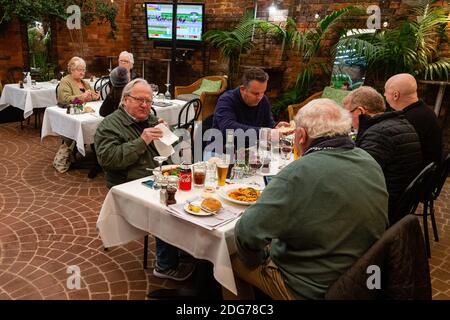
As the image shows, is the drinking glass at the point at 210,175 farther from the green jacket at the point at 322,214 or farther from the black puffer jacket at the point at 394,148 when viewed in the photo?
the black puffer jacket at the point at 394,148

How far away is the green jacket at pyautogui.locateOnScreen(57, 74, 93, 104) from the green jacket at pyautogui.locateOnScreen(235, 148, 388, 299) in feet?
12.0

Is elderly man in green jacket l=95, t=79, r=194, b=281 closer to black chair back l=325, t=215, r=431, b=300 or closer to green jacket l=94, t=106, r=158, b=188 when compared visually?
green jacket l=94, t=106, r=158, b=188

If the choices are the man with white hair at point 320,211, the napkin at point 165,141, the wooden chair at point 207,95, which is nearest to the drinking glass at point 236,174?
the napkin at point 165,141

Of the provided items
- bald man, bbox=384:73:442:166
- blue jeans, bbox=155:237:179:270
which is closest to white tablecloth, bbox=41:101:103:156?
blue jeans, bbox=155:237:179:270

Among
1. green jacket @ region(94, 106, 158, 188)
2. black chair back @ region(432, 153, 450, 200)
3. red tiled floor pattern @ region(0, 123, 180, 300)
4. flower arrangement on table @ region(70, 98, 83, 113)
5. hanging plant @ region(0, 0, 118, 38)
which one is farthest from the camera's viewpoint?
hanging plant @ region(0, 0, 118, 38)

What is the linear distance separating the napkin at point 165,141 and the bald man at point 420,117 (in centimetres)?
178

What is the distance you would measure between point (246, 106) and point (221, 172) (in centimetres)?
127

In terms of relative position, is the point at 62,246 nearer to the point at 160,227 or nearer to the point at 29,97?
the point at 160,227

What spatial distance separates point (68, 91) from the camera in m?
4.63

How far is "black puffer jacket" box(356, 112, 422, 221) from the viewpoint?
2.33 m

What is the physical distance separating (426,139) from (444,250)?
1.07m
